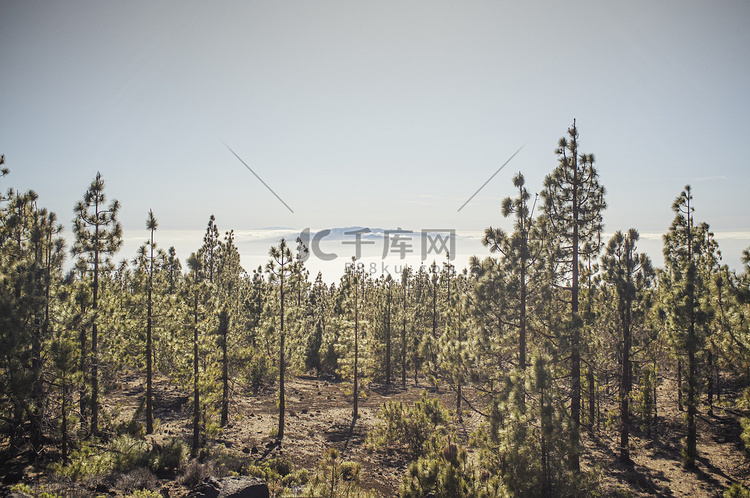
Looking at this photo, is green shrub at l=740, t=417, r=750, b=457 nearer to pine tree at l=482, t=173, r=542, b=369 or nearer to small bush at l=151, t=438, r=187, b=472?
pine tree at l=482, t=173, r=542, b=369

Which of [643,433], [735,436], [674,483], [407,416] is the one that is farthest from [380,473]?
[735,436]

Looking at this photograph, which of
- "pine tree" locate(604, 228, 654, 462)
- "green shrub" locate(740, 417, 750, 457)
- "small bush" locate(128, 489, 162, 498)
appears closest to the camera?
"small bush" locate(128, 489, 162, 498)

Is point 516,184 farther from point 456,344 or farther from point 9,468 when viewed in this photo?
point 9,468

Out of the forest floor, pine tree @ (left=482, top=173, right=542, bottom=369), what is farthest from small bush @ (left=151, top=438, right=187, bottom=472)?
pine tree @ (left=482, top=173, right=542, bottom=369)

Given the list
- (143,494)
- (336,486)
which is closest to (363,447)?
(336,486)

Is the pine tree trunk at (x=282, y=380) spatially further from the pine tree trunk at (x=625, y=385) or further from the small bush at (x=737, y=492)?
the small bush at (x=737, y=492)

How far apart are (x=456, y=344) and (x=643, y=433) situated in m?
16.8

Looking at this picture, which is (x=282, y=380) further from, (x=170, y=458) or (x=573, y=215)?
(x=573, y=215)

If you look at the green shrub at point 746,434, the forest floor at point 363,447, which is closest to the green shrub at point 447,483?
the forest floor at point 363,447

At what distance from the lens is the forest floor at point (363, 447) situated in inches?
531

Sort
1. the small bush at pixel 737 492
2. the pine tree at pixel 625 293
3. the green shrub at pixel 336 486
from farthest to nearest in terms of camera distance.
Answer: the pine tree at pixel 625 293
the green shrub at pixel 336 486
the small bush at pixel 737 492

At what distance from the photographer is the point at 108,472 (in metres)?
12.9

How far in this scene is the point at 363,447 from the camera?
69.3ft

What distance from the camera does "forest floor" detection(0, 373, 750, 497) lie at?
13.5 m
